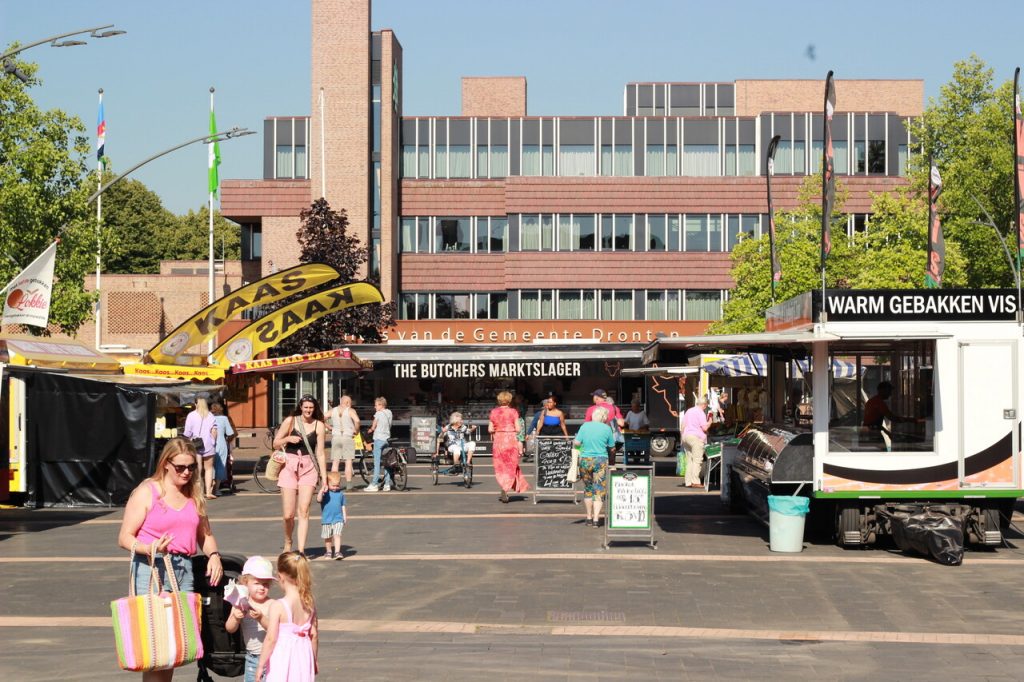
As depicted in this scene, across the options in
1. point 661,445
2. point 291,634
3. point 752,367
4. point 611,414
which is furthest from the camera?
point 661,445

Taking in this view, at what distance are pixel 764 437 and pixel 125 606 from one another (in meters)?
12.8

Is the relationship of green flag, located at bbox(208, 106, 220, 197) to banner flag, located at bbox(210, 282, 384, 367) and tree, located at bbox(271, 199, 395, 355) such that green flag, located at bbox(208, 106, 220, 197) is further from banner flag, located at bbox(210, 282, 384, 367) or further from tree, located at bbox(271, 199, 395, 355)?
banner flag, located at bbox(210, 282, 384, 367)

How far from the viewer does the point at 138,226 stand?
97.6m

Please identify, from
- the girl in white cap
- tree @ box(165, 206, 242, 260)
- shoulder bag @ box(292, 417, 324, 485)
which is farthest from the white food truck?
tree @ box(165, 206, 242, 260)

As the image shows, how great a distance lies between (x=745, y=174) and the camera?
6316 cm

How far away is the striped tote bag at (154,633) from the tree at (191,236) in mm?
90078

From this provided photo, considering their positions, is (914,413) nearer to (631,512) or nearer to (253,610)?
(631,512)

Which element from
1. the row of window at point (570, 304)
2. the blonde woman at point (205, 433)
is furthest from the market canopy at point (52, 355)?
the row of window at point (570, 304)

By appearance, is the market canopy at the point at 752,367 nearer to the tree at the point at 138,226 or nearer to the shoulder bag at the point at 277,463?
the shoulder bag at the point at 277,463

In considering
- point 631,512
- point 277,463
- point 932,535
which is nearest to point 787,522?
point 932,535

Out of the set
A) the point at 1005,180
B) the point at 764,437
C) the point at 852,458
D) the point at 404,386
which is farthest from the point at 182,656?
the point at 1005,180

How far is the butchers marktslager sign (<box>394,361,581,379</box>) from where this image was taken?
124 ft

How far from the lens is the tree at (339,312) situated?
50812 millimetres

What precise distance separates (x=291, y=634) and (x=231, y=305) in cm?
2441
